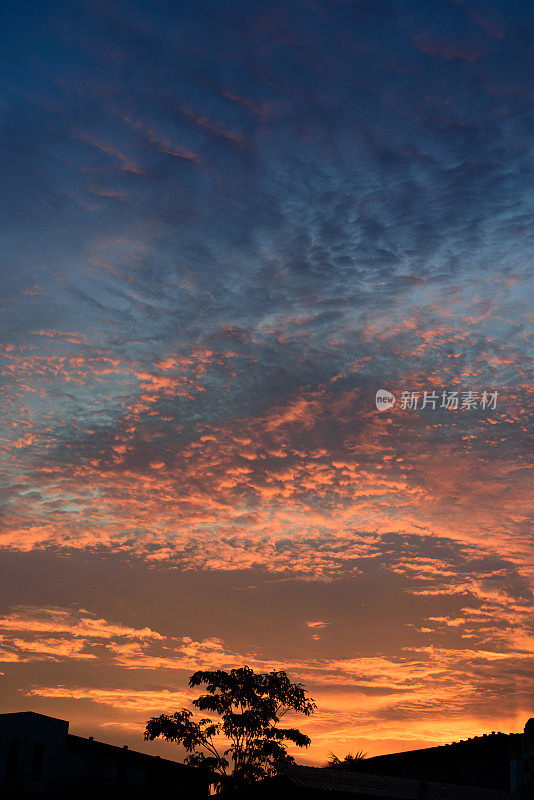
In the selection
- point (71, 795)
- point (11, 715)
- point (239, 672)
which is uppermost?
point (239, 672)

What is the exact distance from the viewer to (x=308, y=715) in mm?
48844

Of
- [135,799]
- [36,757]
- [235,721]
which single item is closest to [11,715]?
[36,757]

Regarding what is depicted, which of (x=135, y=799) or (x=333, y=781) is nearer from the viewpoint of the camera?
(x=333, y=781)

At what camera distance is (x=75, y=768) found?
49875mm

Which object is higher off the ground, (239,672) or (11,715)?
(239,672)

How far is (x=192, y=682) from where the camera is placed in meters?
48.2

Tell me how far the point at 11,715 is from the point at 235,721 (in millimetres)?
15226

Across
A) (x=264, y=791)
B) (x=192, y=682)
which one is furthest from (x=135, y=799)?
(x=264, y=791)

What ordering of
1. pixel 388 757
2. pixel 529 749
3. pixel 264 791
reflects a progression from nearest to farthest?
pixel 529 749 → pixel 264 791 → pixel 388 757

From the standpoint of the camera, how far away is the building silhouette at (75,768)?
48.1 meters

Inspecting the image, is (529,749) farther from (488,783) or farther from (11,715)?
(11,715)

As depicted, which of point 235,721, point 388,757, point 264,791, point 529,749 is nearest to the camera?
point 529,749

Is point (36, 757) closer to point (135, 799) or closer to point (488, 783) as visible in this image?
point (135, 799)

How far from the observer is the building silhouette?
48.1 metres
